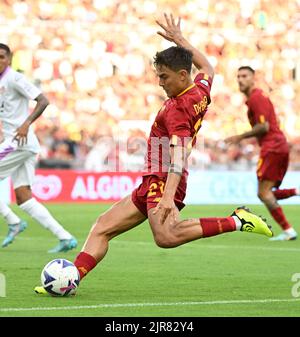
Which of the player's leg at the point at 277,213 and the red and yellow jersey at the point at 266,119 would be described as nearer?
the player's leg at the point at 277,213

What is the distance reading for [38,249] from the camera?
12.5 m

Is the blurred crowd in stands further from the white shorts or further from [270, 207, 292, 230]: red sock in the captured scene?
the white shorts

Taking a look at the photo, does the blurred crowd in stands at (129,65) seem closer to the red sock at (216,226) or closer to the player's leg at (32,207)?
the player's leg at (32,207)

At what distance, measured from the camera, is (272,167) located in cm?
1472

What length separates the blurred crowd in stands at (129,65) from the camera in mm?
26297

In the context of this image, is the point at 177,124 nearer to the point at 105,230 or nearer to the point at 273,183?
the point at 105,230

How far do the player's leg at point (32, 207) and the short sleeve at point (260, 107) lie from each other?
404 cm

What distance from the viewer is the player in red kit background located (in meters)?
7.50

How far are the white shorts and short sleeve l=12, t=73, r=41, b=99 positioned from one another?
749 mm

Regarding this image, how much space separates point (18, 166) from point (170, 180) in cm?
487

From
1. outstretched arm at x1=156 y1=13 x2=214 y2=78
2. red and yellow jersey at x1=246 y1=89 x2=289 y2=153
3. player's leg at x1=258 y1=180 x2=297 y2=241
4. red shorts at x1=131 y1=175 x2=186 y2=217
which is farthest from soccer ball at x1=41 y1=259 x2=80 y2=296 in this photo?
red and yellow jersey at x1=246 y1=89 x2=289 y2=153

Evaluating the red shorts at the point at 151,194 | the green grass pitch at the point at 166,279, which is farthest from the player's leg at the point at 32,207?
the red shorts at the point at 151,194
